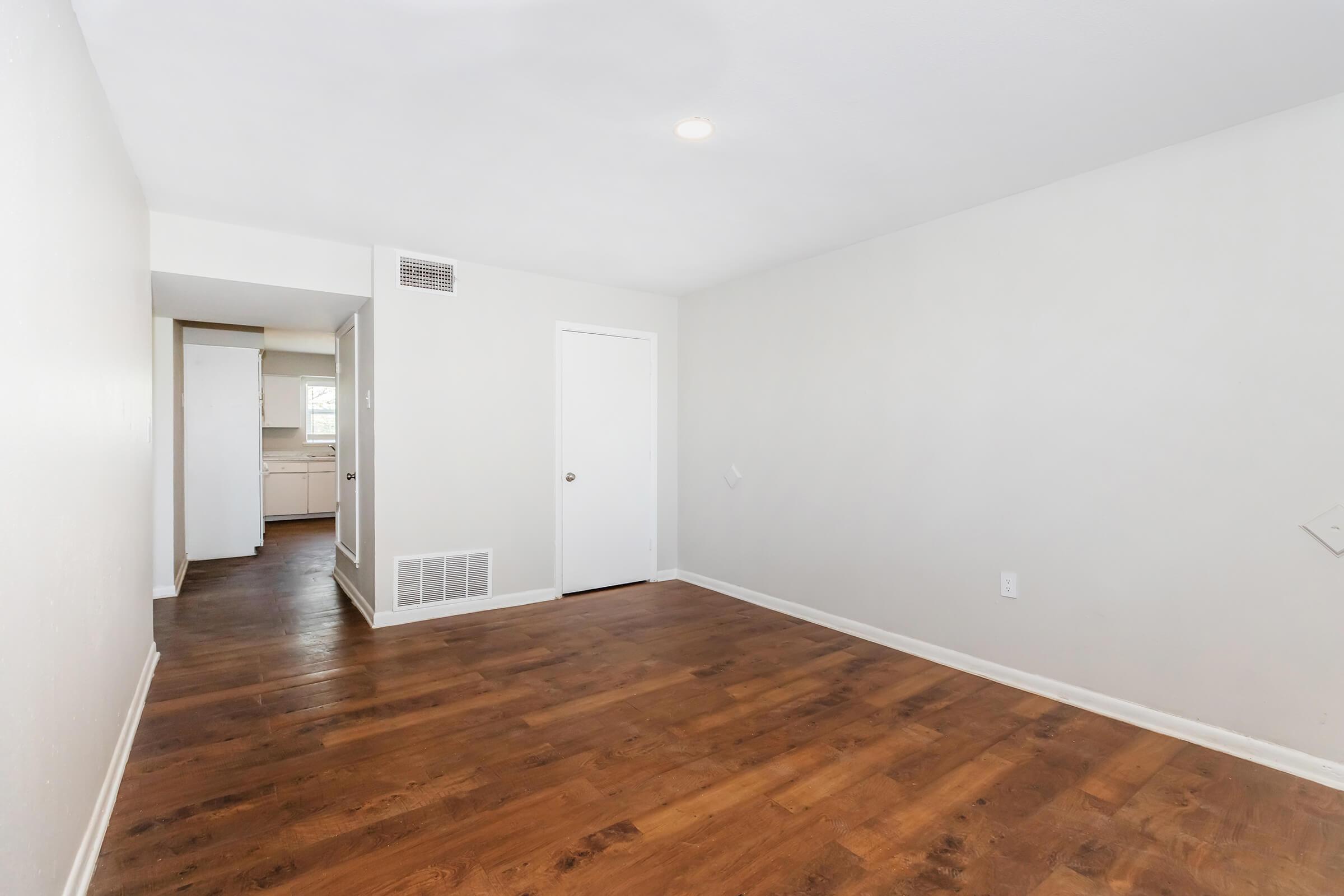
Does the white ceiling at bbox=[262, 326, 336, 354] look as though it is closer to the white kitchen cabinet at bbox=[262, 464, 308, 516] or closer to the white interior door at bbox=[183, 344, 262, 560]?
the white interior door at bbox=[183, 344, 262, 560]

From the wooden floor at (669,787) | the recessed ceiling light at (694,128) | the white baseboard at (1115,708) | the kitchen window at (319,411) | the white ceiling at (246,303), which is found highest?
the recessed ceiling light at (694,128)

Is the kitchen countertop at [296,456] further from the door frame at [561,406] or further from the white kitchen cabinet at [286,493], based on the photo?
the door frame at [561,406]

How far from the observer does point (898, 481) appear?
3.83 m

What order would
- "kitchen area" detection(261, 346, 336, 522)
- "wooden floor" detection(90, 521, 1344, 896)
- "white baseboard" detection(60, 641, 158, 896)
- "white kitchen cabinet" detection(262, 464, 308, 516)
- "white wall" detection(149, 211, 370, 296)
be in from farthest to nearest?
1. "kitchen area" detection(261, 346, 336, 522)
2. "white kitchen cabinet" detection(262, 464, 308, 516)
3. "white wall" detection(149, 211, 370, 296)
4. "wooden floor" detection(90, 521, 1344, 896)
5. "white baseboard" detection(60, 641, 158, 896)

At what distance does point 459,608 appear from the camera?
14.9 feet

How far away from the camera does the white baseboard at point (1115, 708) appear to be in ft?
7.91

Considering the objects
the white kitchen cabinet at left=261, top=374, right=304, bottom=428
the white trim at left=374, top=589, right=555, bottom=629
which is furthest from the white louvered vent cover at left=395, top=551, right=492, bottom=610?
the white kitchen cabinet at left=261, top=374, right=304, bottom=428

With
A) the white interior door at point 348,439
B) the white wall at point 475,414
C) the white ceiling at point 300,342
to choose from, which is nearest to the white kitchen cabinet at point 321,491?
the white ceiling at point 300,342

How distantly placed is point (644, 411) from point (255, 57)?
3658 millimetres

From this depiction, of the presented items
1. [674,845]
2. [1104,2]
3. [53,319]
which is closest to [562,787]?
[674,845]

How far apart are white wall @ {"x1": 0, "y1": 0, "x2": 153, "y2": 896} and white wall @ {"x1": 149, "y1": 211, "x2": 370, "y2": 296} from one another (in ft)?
3.88

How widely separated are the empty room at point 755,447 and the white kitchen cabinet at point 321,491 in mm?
5454

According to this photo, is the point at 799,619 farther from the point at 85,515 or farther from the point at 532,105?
the point at 85,515

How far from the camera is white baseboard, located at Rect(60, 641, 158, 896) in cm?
172
